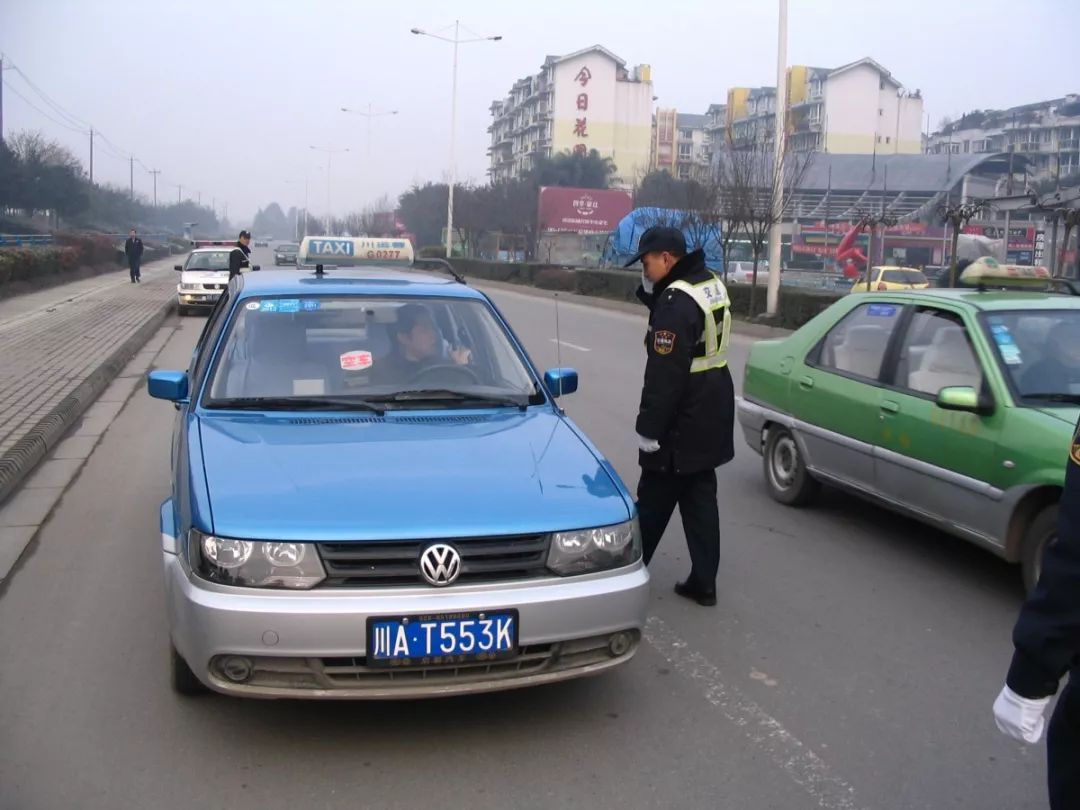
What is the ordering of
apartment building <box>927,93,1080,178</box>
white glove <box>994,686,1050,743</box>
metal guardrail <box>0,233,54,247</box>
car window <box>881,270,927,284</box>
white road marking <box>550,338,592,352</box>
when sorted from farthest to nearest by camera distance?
apartment building <box>927,93,1080,178</box>
metal guardrail <box>0,233,54,247</box>
car window <box>881,270,927,284</box>
white road marking <box>550,338,592,352</box>
white glove <box>994,686,1050,743</box>

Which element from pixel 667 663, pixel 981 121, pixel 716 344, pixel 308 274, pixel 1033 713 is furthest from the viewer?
pixel 981 121

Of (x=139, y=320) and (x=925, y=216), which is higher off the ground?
(x=925, y=216)

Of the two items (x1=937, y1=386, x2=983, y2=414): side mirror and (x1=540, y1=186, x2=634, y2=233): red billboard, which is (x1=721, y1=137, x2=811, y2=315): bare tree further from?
(x1=540, y1=186, x2=634, y2=233): red billboard

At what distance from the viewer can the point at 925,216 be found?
63.5 m

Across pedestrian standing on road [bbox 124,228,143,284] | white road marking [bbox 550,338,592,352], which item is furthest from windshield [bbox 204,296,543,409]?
pedestrian standing on road [bbox 124,228,143,284]

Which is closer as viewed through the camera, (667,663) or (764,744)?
(764,744)

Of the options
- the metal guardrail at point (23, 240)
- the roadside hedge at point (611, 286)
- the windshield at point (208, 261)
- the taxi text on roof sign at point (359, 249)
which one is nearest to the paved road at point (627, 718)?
the roadside hedge at point (611, 286)

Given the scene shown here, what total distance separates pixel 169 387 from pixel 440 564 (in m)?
2.27

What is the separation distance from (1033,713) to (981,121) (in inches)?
5304

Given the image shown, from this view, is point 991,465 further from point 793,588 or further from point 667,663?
point 667,663

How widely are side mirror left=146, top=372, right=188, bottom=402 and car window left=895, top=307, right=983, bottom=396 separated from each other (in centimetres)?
396

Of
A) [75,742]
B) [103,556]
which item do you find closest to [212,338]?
[103,556]

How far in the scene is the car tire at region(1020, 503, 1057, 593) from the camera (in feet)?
16.7

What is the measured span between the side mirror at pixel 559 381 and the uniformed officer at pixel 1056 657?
3278 mm
